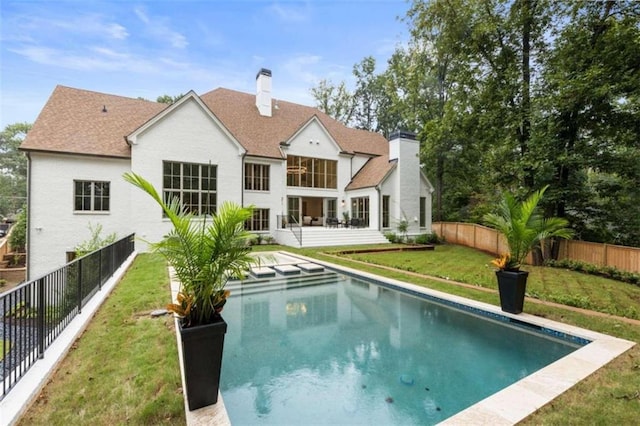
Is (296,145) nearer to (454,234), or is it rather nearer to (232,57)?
(232,57)

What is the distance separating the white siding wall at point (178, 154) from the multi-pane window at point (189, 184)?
28 centimetres

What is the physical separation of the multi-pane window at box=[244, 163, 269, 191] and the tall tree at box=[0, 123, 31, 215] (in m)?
41.7

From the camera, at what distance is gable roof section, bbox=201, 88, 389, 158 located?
66.7ft

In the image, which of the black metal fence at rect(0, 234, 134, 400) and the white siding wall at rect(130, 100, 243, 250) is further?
the white siding wall at rect(130, 100, 243, 250)

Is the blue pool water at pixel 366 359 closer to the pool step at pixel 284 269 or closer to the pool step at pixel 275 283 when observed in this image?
the pool step at pixel 275 283

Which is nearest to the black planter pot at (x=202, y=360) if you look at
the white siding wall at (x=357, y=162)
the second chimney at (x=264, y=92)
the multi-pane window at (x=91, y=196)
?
the multi-pane window at (x=91, y=196)

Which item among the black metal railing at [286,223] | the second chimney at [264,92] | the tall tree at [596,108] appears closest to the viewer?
the tall tree at [596,108]

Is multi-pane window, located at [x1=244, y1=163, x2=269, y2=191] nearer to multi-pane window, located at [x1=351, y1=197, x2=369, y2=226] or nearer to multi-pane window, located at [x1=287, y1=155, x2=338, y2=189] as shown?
multi-pane window, located at [x1=287, y1=155, x2=338, y2=189]

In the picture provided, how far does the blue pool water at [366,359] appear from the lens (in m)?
3.77

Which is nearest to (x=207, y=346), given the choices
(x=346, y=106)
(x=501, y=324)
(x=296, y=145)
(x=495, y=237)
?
(x=501, y=324)

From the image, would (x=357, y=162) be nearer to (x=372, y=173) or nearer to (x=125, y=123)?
(x=372, y=173)

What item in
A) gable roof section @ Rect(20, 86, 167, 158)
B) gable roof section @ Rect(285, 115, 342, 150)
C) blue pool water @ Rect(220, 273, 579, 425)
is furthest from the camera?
gable roof section @ Rect(285, 115, 342, 150)

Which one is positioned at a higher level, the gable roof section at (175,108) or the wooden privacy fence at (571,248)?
the gable roof section at (175,108)

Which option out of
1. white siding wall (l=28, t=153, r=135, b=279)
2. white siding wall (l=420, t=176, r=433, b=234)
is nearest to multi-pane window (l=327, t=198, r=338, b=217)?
white siding wall (l=420, t=176, r=433, b=234)
